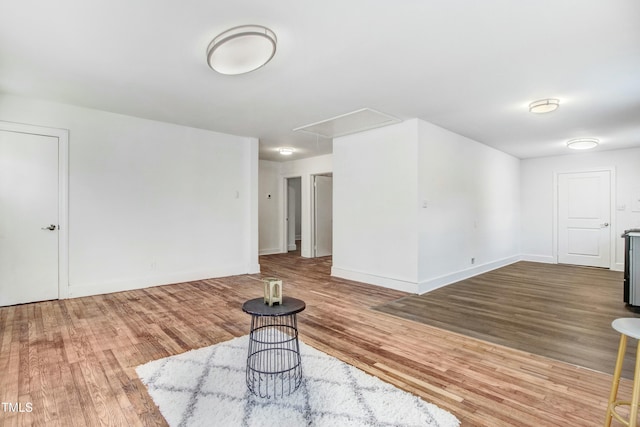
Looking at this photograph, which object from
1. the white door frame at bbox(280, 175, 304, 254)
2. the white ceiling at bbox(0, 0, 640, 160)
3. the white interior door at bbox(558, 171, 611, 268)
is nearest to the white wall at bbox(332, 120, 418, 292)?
the white ceiling at bbox(0, 0, 640, 160)

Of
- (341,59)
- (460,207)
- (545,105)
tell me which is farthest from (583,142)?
(341,59)

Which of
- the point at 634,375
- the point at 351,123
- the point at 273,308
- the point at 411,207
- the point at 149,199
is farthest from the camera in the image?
the point at 149,199

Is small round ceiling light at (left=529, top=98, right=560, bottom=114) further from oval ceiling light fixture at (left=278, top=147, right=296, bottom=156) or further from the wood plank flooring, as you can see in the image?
oval ceiling light fixture at (left=278, top=147, right=296, bottom=156)

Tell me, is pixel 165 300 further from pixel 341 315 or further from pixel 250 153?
pixel 250 153

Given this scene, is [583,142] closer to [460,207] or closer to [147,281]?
[460,207]

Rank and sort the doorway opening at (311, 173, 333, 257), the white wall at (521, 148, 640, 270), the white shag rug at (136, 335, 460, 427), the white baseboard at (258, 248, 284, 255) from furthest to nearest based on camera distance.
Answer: the white baseboard at (258, 248, 284, 255)
the doorway opening at (311, 173, 333, 257)
the white wall at (521, 148, 640, 270)
the white shag rug at (136, 335, 460, 427)

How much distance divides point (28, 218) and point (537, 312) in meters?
6.18

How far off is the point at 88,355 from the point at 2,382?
1.63ft

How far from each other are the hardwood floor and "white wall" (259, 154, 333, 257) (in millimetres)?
3813

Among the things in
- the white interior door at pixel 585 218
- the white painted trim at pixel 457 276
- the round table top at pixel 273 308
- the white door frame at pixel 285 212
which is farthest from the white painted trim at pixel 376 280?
the white interior door at pixel 585 218

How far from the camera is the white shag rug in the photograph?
5.70 ft

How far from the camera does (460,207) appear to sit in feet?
17.7

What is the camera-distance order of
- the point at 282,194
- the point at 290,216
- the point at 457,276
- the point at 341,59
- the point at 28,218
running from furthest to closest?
the point at 290,216 < the point at 282,194 < the point at 457,276 < the point at 28,218 < the point at 341,59

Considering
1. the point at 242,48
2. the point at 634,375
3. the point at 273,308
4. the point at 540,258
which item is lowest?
the point at 540,258
